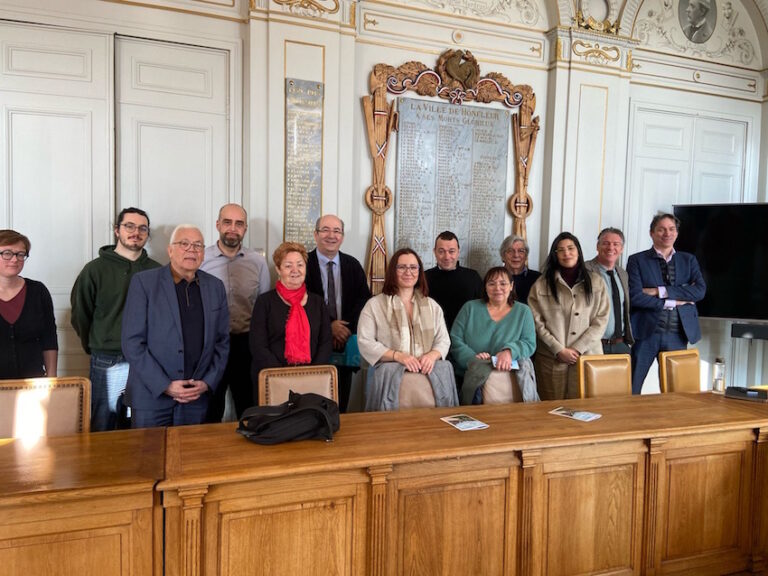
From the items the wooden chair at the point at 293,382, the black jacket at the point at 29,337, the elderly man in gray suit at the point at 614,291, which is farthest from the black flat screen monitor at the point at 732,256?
the black jacket at the point at 29,337

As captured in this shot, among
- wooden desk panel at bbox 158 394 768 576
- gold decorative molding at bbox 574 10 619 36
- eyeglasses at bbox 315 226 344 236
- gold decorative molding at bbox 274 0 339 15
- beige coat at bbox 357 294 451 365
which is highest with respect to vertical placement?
gold decorative molding at bbox 574 10 619 36

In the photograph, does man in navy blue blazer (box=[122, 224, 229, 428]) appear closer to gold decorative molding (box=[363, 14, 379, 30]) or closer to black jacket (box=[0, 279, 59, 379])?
black jacket (box=[0, 279, 59, 379])

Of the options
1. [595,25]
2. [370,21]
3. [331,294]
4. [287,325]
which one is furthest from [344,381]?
[595,25]

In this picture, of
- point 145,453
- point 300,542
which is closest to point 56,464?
point 145,453

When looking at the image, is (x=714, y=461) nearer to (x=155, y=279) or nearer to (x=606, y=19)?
(x=155, y=279)

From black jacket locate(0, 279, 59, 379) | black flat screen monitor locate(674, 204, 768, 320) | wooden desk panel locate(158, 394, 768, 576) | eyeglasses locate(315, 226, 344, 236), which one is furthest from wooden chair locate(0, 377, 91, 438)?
black flat screen monitor locate(674, 204, 768, 320)

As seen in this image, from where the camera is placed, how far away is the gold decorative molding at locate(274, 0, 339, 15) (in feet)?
12.6

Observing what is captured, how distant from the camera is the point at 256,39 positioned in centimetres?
382

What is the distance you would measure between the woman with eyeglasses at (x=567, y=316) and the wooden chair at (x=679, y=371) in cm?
39

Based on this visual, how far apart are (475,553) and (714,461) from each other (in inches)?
45.8

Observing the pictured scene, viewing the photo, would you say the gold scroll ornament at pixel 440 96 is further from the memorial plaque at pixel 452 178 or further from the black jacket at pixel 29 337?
the black jacket at pixel 29 337

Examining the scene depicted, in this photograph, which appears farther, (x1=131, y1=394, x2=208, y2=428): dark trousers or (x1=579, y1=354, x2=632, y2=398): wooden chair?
(x1=579, y1=354, x2=632, y2=398): wooden chair

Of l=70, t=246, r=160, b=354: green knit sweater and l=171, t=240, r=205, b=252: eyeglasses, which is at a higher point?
l=171, t=240, r=205, b=252: eyeglasses

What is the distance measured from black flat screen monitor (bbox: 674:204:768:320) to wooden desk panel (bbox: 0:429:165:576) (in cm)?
475
